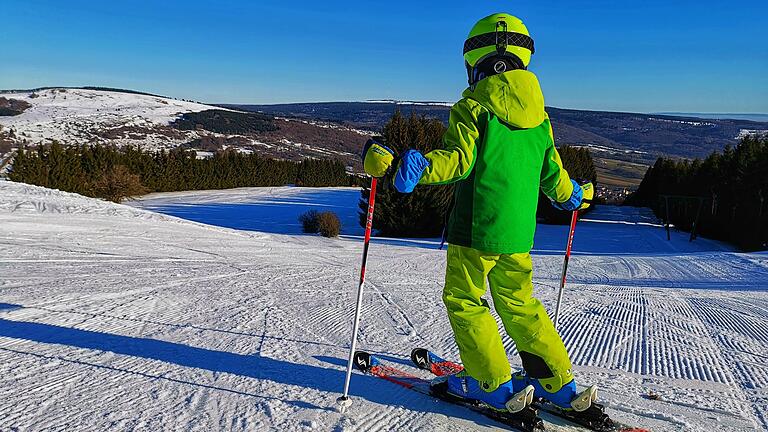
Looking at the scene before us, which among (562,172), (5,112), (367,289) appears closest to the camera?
(562,172)

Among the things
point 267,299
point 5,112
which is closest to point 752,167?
point 267,299

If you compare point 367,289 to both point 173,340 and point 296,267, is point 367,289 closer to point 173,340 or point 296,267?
point 296,267

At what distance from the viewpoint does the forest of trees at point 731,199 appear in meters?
30.1

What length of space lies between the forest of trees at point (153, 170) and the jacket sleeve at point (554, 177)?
3494 centimetres

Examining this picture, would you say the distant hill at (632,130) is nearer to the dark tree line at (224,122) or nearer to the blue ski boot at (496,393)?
the dark tree line at (224,122)

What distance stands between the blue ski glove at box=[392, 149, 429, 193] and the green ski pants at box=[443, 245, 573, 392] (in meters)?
0.56

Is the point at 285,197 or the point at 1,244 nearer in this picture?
the point at 1,244

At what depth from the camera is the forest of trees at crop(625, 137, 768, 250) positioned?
1186 inches

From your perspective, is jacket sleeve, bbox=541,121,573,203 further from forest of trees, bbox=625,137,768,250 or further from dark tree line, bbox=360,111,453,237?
forest of trees, bbox=625,137,768,250

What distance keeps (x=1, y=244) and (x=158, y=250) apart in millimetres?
2341

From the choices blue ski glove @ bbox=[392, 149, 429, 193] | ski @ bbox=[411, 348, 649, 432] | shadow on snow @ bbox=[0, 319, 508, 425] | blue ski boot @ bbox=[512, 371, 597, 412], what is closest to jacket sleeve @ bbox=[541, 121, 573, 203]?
blue ski glove @ bbox=[392, 149, 429, 193]

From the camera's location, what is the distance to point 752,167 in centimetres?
3244

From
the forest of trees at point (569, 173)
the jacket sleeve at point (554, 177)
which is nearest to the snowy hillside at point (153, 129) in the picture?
the forest of trees at point (569, 173)

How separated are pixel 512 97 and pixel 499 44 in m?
0.34
